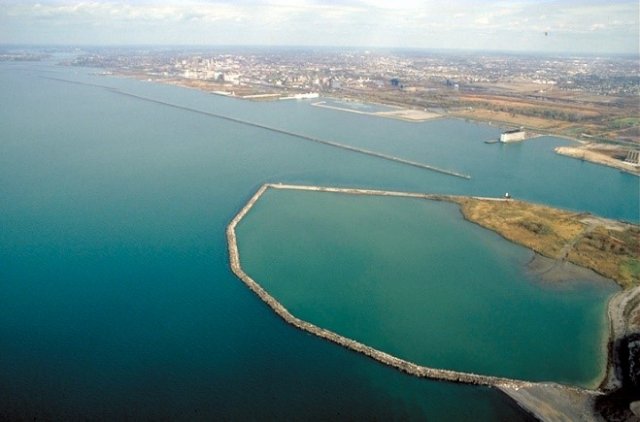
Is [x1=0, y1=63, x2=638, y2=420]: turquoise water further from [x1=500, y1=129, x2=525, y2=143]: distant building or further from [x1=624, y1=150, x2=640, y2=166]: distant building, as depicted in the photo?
[x1=624, y1=150, x2=640, y2=166]: distant building

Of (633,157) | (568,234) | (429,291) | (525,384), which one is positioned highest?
(633,157)

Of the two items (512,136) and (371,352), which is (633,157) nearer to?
(512,136)

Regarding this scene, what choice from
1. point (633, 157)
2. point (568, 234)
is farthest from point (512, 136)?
point (568, 234)

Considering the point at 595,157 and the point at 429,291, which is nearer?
the point at 429,291

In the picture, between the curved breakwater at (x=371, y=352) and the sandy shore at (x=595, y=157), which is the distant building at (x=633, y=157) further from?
the curved breakwater at (x=371, y=352)

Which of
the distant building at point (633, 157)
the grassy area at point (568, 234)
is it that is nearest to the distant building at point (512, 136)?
the distant building at point (633, 157)

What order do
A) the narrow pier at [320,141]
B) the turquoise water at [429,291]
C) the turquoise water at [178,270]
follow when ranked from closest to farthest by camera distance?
1. the turquoise water at [178,270]
2. the turquoise water at [429,291]
3. the narrow pier at [320,141]

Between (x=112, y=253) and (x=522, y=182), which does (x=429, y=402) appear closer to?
(x=112, y=253)
